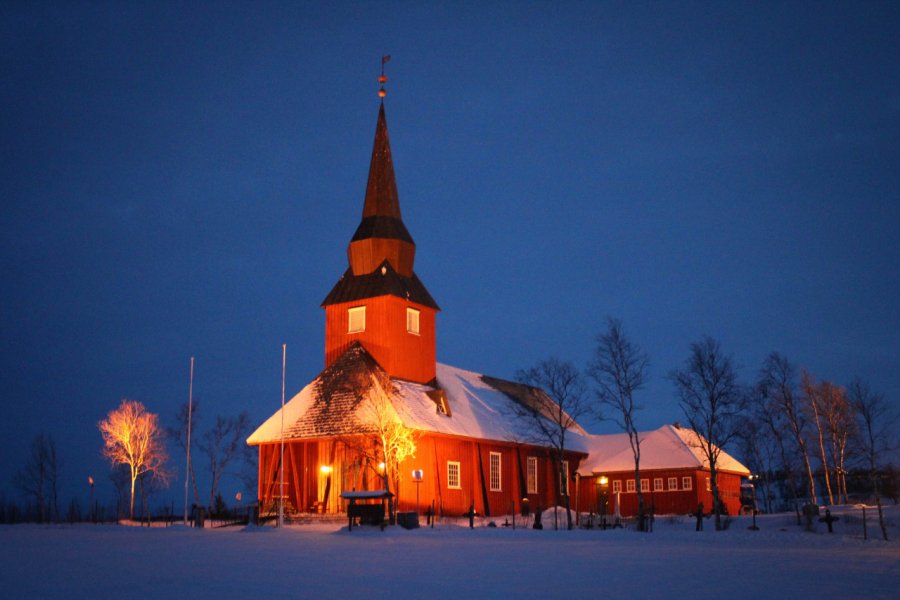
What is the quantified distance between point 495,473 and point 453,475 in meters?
4.49

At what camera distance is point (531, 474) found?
53.9 m

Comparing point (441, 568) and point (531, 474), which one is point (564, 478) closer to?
point (531, 474)

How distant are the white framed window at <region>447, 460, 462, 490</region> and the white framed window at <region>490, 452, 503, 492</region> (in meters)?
3.63

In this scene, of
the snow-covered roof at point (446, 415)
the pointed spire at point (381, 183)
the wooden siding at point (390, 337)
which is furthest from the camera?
the pointed spire at point (381, 183)

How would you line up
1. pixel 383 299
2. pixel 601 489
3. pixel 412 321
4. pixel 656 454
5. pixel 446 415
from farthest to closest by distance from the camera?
pixel 601 489
pixel 656 454
pixel 412 321
pixel 383 299
pixel 446 415

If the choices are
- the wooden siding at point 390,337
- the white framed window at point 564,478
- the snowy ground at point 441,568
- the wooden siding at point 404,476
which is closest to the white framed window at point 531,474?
the wooden siding at point 404,476

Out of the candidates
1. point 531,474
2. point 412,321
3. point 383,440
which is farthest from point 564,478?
point 383,440

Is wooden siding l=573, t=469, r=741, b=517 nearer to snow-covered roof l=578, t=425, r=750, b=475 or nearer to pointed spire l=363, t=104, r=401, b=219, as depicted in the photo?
snow-covered roof l=578, t=425, r=750, b=475

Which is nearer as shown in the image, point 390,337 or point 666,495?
point 390,337

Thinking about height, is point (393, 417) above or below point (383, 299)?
below

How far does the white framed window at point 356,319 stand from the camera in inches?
1950

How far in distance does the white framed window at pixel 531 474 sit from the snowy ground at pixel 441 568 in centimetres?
2602

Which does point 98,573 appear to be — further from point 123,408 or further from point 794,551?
point 123,408

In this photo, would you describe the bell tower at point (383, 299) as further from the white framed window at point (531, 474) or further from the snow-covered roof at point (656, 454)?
the snow-covered roof at point (656, 454)
